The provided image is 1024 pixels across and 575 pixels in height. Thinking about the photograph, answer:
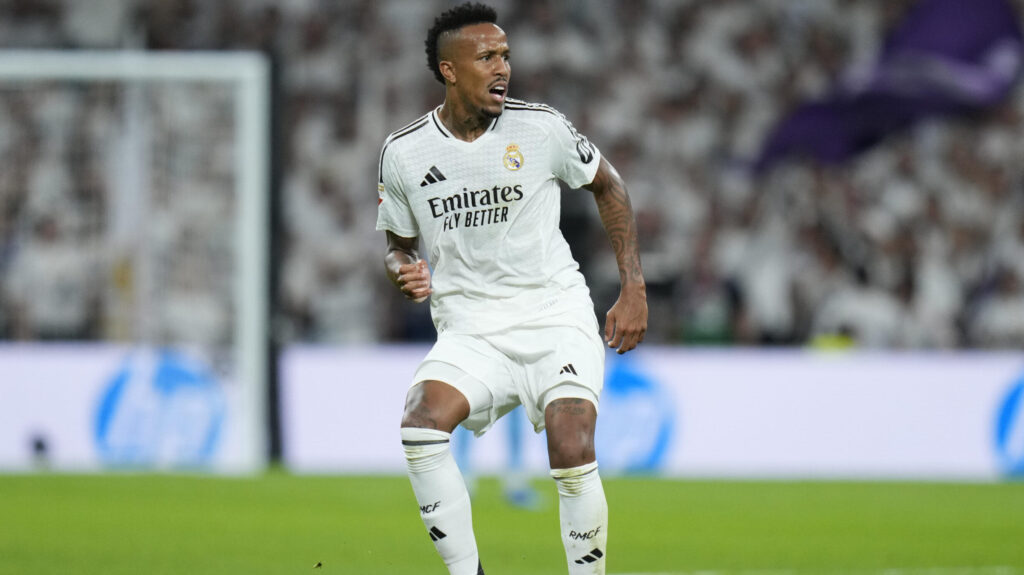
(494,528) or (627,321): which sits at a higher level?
(627,321)

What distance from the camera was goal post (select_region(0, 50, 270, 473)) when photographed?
13.8m

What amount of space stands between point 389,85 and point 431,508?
44.9ft

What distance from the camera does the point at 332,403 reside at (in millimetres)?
14359

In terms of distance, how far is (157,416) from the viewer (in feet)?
45.0

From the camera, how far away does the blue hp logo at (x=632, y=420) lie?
13.8 m

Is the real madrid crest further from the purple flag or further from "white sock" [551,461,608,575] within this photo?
the purple flag

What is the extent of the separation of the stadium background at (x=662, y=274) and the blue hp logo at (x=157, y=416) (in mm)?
67

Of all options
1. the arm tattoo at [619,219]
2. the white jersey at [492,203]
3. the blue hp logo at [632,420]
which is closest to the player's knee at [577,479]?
the white jersey at [492,203]

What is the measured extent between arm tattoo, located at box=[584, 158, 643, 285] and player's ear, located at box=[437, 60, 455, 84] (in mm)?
632

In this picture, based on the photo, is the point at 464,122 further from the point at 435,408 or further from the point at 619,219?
the point at 435,408

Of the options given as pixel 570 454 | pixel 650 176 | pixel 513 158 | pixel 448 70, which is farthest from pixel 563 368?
pixel 650 176

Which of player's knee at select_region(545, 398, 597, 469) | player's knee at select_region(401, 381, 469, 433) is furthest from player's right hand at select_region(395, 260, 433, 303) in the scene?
player's knee at select_region(545, 398, 597, 469)

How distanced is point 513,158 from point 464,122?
0.75 ft

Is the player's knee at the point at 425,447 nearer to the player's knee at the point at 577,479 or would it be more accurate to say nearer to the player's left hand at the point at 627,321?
the player's knee at the point at 577,479
